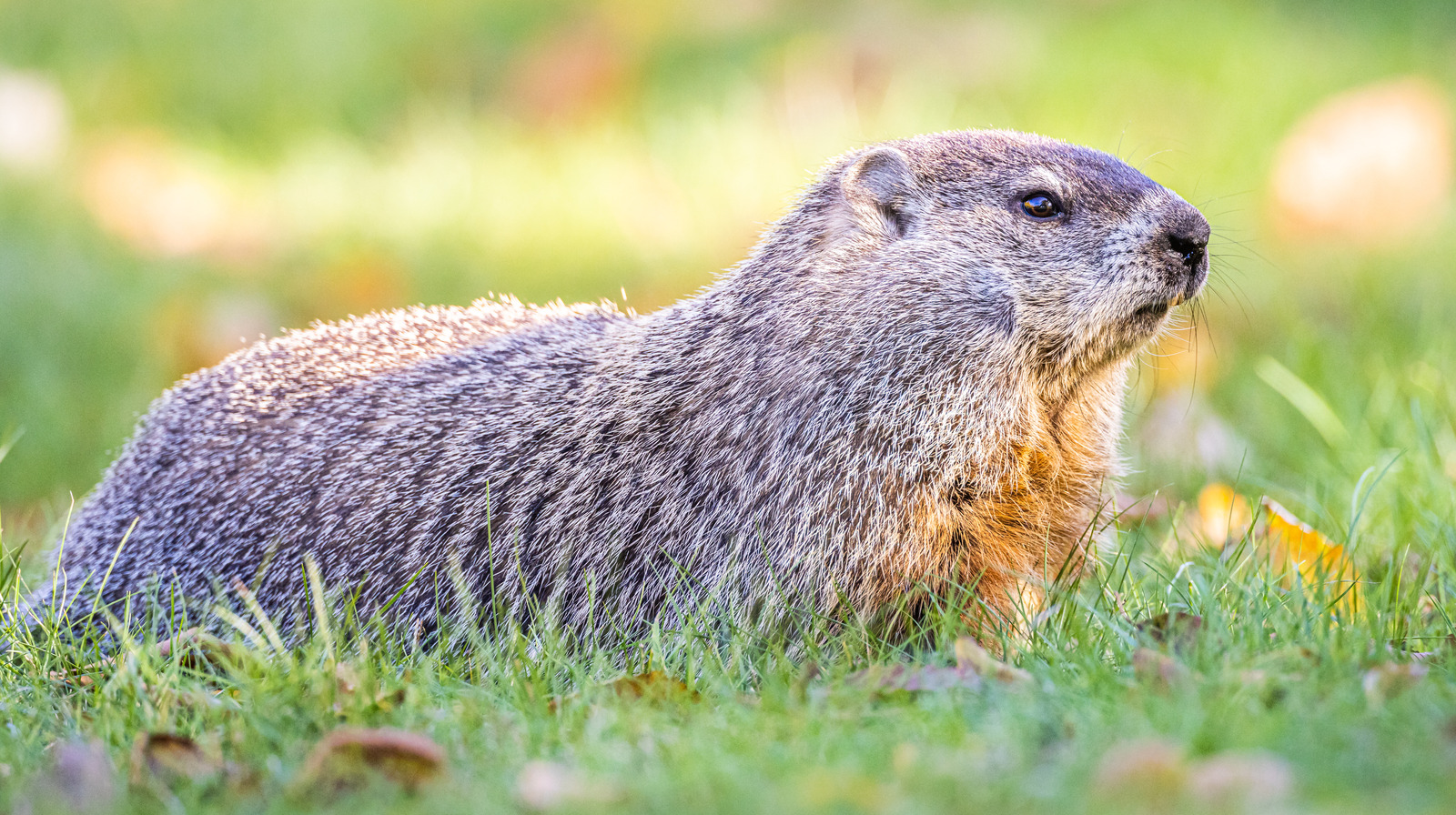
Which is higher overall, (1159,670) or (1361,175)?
(1361,175)

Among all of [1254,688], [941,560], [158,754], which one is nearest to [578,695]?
[158,754]

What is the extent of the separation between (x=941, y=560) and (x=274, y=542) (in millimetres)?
1846

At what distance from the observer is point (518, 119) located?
10227 mm

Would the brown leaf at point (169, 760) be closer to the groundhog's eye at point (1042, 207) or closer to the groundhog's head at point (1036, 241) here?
the groundhog's head at point (1036, 241)

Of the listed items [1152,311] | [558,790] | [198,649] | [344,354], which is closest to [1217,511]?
[1152,311]

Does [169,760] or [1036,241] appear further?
[1036,241]

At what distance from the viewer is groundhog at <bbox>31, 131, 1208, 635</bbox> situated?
12.4 feet

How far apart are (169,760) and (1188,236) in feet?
8.95

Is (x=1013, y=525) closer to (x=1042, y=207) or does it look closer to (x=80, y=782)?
(x=1042, y=207)

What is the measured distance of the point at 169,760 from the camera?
284 centimetres

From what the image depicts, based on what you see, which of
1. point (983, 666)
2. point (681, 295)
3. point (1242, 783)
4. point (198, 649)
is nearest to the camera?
point (1242, 783)

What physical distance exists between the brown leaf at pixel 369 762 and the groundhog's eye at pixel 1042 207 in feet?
7.13

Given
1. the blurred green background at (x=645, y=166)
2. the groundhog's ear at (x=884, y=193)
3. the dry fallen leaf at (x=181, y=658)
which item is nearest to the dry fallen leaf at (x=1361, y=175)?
the blurred green background at (x=645, y=166)

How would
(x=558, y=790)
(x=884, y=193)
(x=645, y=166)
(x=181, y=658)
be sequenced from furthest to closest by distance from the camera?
(x=645, y=166) < (x=884, y=193) < (x=181, y=658) < (x=558, y=790)
